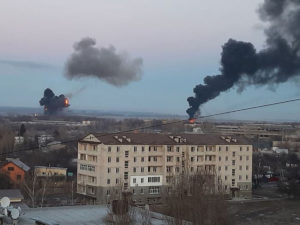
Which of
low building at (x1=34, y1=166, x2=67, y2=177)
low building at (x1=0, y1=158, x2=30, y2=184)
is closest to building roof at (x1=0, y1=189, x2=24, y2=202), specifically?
low building at (x1=0, y1=158, x2=30, y2=184)

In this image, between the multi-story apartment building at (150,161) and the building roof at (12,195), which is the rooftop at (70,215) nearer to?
the building roof at (12,195)

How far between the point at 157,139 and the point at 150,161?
1.27 meters

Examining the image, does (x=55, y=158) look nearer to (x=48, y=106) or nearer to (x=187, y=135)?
(x=187, y=135)

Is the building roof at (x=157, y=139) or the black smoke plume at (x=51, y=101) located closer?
the building roof at (x=157, y=139)

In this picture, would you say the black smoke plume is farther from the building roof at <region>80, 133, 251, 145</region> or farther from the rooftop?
the rooftop

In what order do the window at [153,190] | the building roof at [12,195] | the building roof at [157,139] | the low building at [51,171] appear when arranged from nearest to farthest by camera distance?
1. the building roof at [12,195]
2. the building roof at [157,139]
3. the window at [153,190]
4. the low building at [51,171]

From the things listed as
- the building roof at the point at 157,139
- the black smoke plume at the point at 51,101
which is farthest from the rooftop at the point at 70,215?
the black smoke plume at the point at 51,101

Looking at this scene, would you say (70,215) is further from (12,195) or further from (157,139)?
(157,139)

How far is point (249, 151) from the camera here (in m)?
26.8

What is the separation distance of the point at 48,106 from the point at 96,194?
52098mm

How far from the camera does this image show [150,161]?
79.6 ft

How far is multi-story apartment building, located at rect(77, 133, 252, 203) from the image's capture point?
75.4 feet

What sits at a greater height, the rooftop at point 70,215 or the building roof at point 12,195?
the rooftop at point 70,215

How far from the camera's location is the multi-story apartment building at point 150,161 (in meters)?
23.0
